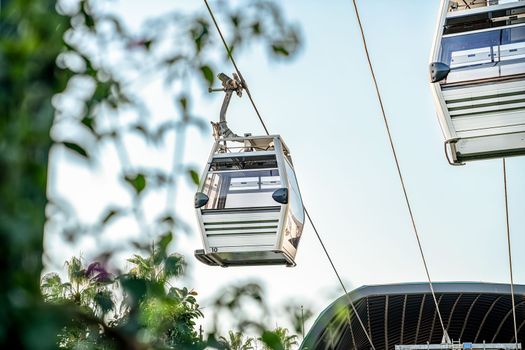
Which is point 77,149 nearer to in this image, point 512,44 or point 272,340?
point 272,340

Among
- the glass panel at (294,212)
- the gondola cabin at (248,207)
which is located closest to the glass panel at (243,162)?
the gondola cabin at (248,207)

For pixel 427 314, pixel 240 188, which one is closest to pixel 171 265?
pixel 240 188

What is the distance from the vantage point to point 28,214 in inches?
42.3

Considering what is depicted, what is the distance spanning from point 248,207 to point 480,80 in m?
3.72

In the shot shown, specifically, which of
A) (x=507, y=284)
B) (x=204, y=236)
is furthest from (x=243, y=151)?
(x=507, y=284)

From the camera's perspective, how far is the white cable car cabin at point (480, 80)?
9.09 m

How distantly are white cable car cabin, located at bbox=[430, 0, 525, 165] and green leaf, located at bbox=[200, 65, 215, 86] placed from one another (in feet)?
24.8

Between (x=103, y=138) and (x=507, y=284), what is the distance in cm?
2677

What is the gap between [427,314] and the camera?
31406 millimetres

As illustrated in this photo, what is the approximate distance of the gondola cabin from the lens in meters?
11.6

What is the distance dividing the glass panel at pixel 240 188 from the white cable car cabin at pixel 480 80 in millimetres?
3289

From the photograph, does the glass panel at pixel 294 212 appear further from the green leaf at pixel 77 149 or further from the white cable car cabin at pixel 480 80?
the green leaf at pixel 77 149

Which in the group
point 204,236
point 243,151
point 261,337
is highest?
point 243,151

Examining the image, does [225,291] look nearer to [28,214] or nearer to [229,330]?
[229,330]
